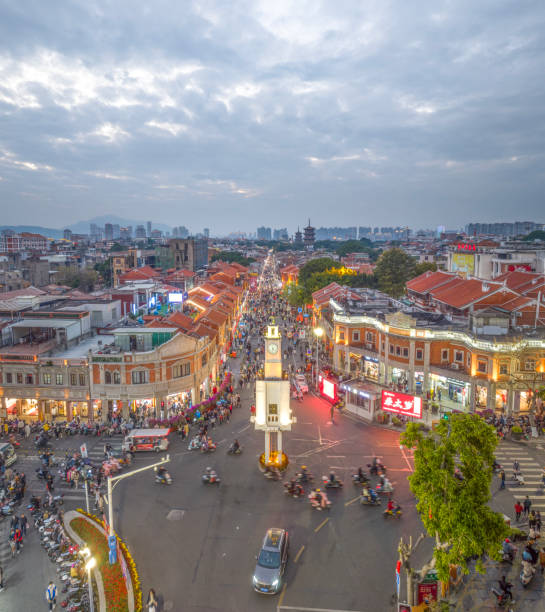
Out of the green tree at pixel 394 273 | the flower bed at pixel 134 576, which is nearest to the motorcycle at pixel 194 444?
the flower bed at pixel 134 576

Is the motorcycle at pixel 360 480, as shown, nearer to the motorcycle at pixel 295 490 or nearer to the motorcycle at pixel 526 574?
the motorcycle at pixel 295 490

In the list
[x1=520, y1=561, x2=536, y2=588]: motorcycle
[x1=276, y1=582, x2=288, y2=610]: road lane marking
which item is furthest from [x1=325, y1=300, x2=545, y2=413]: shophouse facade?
[x1=276, y1=582, x2=288, y2=610]: road lane marking

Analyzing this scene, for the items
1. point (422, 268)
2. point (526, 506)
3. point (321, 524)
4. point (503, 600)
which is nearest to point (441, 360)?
point (526, 506)

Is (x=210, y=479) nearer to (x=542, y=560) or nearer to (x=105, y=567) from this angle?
(x=105, y=567)

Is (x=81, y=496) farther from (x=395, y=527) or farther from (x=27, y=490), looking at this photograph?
(x=395, y=527)

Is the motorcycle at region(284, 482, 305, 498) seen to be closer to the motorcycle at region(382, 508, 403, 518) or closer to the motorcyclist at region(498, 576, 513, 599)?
the motorcycle at region(382, 508, 403, 518)
